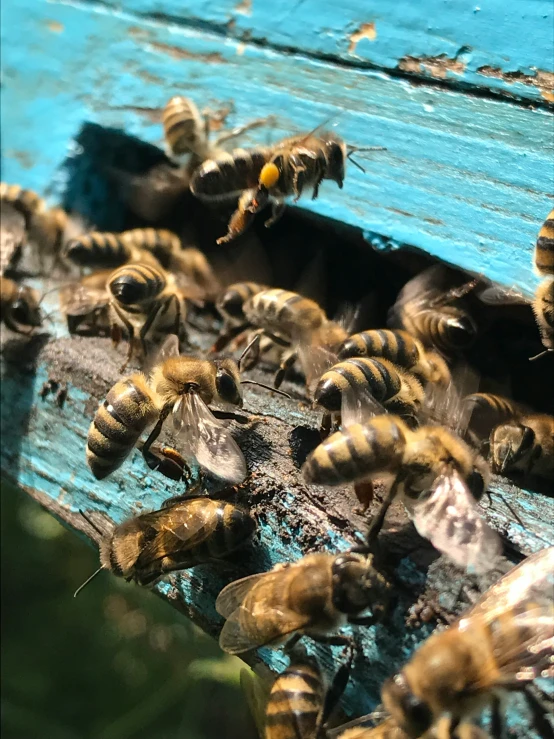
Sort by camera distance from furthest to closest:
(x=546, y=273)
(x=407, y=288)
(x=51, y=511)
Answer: (x=407, y=288) → (x=51, y=511) → (x=546, y=273)

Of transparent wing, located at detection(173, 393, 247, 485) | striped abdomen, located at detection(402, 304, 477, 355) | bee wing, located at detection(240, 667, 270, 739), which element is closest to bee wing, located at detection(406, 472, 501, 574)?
transparent wing, located at detection(173, 393, 247, 485)

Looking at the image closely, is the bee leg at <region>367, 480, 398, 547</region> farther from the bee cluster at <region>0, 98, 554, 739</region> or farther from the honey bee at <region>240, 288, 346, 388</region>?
the honey bee at <region>240, 288, 346, 388</region>

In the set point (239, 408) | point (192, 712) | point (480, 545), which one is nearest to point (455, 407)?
point (239, 408)

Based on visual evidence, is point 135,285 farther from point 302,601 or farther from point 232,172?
point 302,601

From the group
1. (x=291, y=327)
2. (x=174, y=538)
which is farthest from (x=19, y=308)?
(x=174, y=538)

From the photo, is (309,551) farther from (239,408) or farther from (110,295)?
(110,295)

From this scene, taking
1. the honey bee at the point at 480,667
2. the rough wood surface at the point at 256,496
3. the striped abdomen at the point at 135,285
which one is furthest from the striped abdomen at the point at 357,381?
the striped abdomen at the point at 135,285
